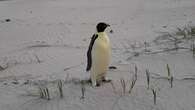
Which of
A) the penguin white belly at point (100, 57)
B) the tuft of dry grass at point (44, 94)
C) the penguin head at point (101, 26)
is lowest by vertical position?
the tuft of dry grass at point (44, 94)

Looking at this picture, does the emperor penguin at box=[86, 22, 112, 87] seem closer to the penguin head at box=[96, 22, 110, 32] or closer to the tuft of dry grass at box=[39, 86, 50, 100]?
the penguin head at box=[96, 22, 110, 32]

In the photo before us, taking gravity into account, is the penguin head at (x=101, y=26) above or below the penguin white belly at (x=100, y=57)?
above

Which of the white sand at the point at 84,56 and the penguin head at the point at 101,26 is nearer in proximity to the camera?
the white sand at the point at 84,56

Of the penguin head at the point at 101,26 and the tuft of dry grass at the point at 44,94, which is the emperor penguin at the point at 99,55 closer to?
the penguin head at the point at 101,26

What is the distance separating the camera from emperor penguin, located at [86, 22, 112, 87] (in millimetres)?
3686

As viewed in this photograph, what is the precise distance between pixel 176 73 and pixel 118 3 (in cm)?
741

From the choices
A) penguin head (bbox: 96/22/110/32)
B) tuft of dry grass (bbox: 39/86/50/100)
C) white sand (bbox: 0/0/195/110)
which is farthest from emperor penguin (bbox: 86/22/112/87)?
tuft of dry grass (bbox: 39/86/50/100)

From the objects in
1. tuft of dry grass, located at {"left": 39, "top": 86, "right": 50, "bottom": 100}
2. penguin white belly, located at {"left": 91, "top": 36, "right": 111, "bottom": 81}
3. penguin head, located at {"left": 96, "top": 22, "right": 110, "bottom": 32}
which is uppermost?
penguin head, located at {"left": 96, "top": 22, "right": 110, "bottom": 32}

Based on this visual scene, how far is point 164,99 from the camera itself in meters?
3.24

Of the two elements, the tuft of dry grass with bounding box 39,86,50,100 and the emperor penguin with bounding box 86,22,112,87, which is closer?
the tuft of dry grass with bounding box 39,86,50,100

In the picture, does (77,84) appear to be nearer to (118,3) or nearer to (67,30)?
(67,30)

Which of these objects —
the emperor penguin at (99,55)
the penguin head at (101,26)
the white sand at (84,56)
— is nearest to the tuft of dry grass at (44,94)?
the white sand at (84,56)

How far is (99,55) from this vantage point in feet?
12.1

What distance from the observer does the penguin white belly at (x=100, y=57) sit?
12.1 ft
